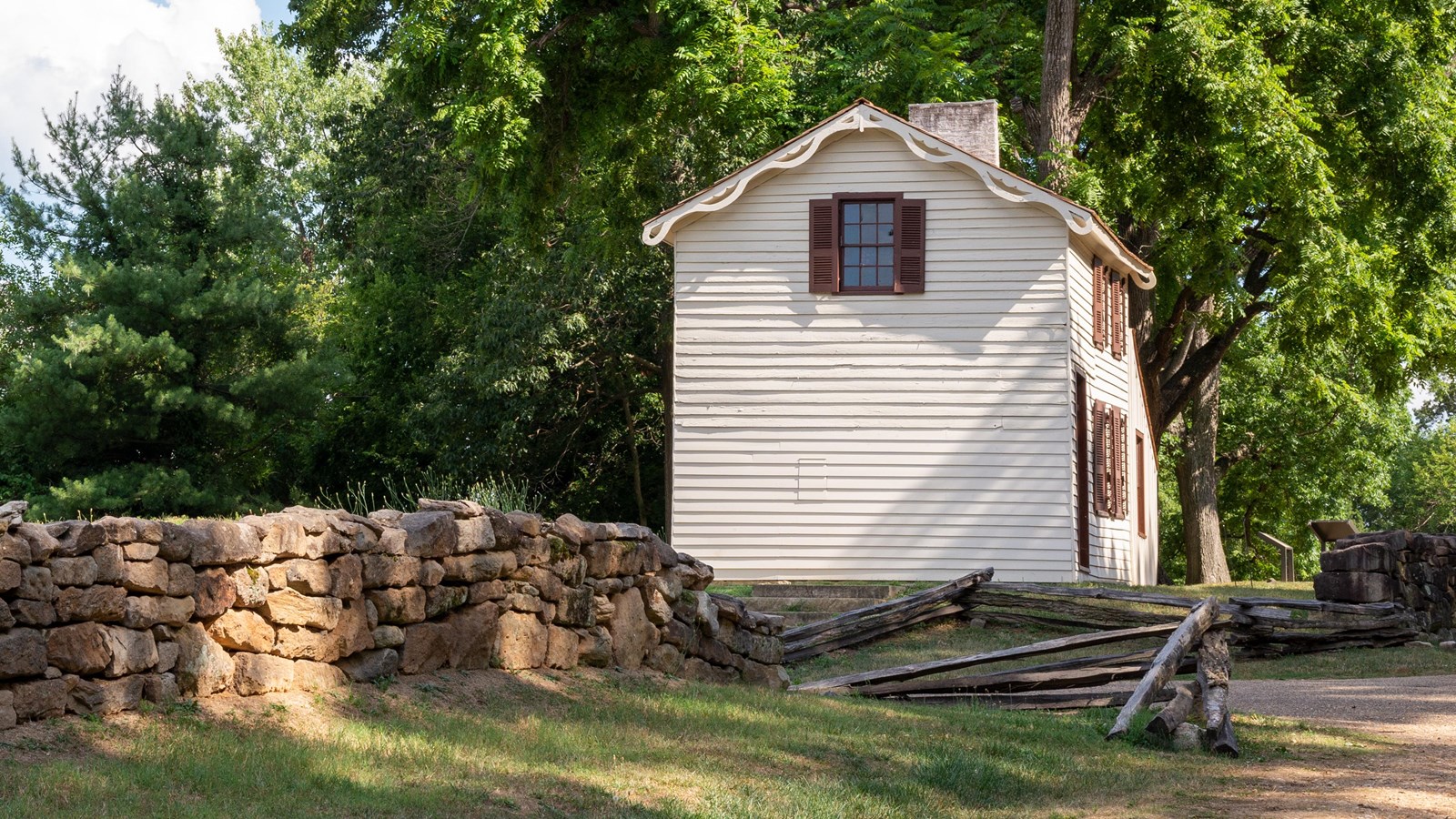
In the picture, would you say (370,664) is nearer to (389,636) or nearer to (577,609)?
(389,636)

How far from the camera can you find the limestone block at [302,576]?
7746 mm

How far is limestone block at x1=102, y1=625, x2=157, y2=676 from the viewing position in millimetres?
6820

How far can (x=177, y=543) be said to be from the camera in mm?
7129

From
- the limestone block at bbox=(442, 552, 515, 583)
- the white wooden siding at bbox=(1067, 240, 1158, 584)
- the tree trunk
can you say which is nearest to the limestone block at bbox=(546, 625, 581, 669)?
the limestone block at bbox=(442, 552, 515, 583)

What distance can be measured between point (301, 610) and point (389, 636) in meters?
0.76

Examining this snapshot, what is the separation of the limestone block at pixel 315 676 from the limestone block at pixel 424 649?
22.5 inches

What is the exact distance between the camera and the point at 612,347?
29.6m

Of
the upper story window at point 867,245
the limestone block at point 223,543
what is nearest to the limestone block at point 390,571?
the limestone block at point 223,543

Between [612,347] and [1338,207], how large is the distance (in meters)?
13.3

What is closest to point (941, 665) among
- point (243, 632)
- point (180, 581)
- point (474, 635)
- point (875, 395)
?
point (474, 635)

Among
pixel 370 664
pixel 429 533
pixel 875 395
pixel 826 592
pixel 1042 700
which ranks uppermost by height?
pixel 875 395

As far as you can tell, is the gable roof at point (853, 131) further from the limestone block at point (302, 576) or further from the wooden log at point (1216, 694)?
the limestone block at point (302, 576)

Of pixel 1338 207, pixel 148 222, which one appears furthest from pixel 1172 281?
pixel 148 222

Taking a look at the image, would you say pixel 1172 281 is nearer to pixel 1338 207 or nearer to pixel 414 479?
pixel 1338 207
